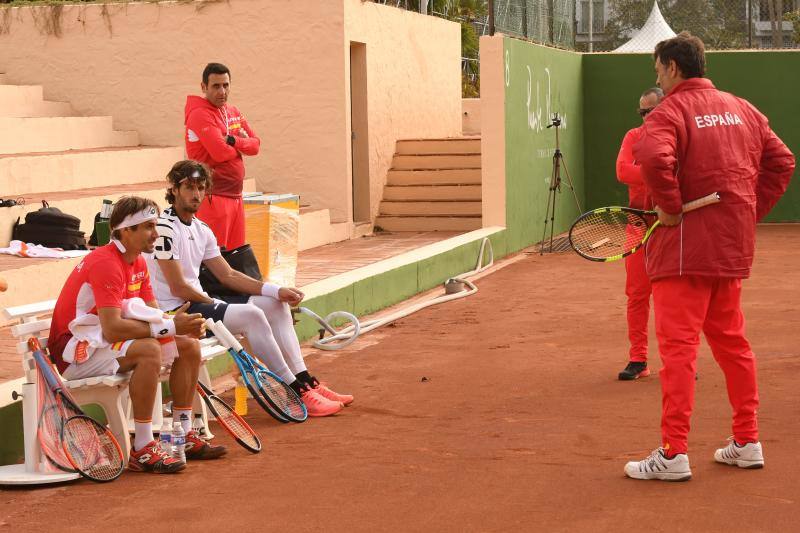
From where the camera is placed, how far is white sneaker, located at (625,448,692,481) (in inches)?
210

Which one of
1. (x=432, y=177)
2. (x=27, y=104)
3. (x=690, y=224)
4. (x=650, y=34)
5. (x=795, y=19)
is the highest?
(x=795, y=19)

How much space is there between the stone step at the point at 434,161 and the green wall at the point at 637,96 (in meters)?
2.66

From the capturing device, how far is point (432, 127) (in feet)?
63.7

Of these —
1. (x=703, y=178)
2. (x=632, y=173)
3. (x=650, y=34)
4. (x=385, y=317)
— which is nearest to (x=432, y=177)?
(x=650, y=34)

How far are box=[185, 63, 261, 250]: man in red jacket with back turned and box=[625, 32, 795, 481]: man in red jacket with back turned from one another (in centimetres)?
350

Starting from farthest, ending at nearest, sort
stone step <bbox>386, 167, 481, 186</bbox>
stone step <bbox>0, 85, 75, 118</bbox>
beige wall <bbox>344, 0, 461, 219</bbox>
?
stone step <bbox>386, 167, 481, 186</bbox>, beige wall <bbox>344, 0, 461, 219</bbox>, stone step <bbox>0, 85, 75, 118</bbox>

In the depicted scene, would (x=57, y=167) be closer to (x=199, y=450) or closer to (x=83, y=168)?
(x=83, y=168)

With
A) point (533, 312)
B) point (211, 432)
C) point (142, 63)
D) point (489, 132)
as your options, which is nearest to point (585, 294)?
point (533, 312)

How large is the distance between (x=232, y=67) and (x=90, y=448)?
35.2ft

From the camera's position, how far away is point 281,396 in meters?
6.87

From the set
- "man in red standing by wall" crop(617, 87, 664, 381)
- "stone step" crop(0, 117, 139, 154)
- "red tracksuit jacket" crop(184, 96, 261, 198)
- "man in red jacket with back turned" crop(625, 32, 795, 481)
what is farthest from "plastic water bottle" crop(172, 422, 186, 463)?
"stone step" crop(0, 117, 139, 154)

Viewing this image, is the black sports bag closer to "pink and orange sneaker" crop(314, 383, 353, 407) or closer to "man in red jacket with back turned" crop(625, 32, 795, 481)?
"pink and orange sneaker" crop(314, 383, 353, 407)

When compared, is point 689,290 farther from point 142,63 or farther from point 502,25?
point 142,63

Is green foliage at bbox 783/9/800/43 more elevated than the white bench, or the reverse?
green foliage at bbox 783/9/800/43
